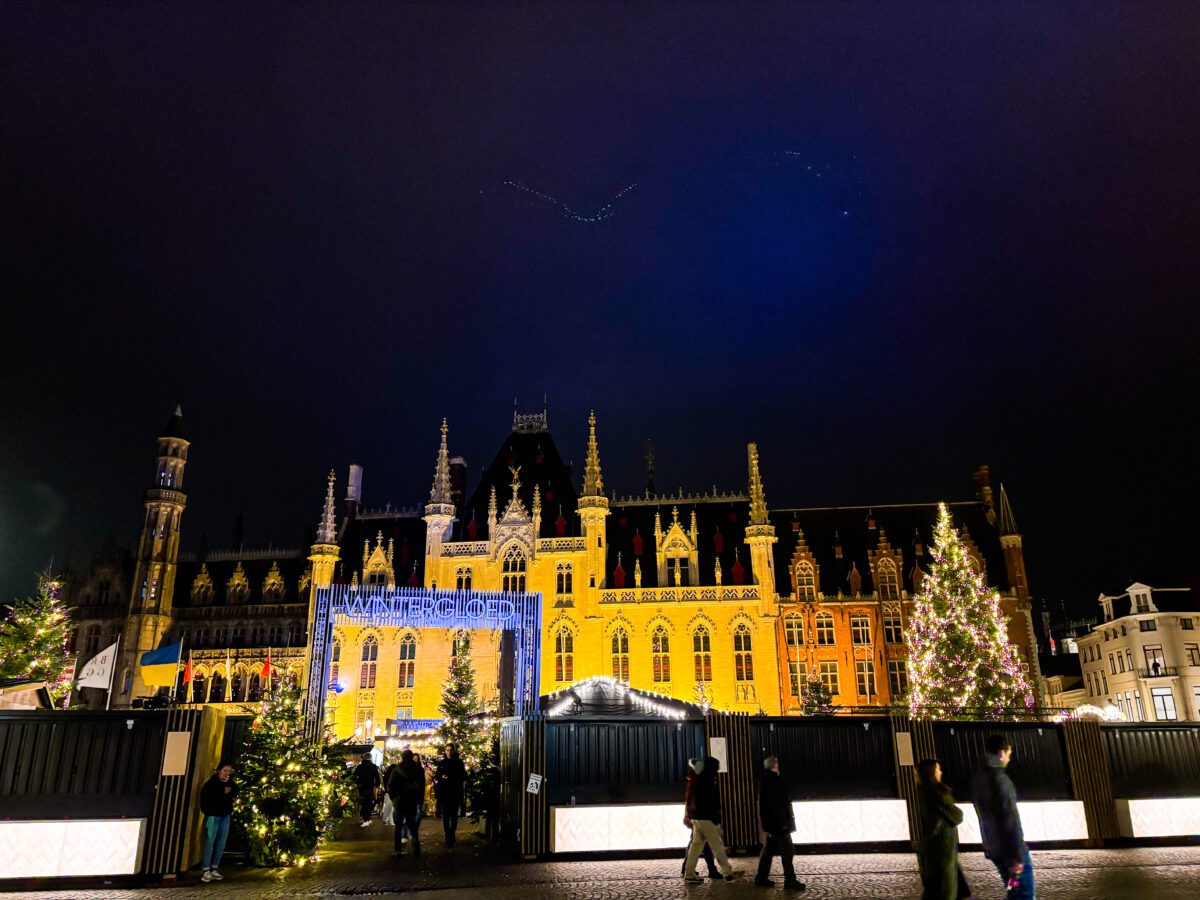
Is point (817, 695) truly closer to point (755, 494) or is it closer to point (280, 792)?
point (755, 494)

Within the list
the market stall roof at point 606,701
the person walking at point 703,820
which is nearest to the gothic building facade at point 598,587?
the market stall roof at point 606,701

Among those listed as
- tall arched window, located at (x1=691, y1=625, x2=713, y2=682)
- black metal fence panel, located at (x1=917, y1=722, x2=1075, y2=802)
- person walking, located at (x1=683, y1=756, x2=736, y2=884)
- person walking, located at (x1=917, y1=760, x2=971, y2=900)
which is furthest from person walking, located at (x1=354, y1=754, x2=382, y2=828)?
tall arched window, located at (x1=691, y1=625, x2=713, y2=682)

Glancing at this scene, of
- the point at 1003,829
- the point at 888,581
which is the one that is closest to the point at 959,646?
the point at 888,581

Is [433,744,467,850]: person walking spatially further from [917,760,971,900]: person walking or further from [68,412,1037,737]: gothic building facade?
[68,412,1037,737]: gothic building facade

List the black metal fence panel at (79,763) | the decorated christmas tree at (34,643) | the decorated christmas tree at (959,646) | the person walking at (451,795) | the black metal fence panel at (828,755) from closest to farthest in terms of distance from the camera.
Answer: the black metal fence panel at (79,763), the black metal fence panel at (828,755), the person walking at (451,795), the decorated christmas tree at (34,643), the decorated christmas tree at (959,646)

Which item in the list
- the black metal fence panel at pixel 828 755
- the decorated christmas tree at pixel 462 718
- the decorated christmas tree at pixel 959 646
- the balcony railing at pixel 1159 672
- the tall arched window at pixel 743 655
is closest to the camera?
the black metal fence panel at pixel 828 755

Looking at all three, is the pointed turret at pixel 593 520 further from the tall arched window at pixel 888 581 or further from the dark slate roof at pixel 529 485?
the tall arched window at pixel 888 581

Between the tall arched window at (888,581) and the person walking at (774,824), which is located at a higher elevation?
the tall arched window at (888,581)

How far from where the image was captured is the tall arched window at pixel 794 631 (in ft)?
149

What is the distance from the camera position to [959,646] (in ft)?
109

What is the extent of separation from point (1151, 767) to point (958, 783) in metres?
3.80

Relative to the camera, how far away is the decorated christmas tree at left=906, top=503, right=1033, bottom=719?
32.6 metres

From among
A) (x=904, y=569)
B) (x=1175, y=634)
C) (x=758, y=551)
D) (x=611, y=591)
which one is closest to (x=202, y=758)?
(x=611, y=591)

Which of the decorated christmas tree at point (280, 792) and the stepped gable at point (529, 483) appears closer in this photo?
the decorated christmas tree at point (280, 792)
